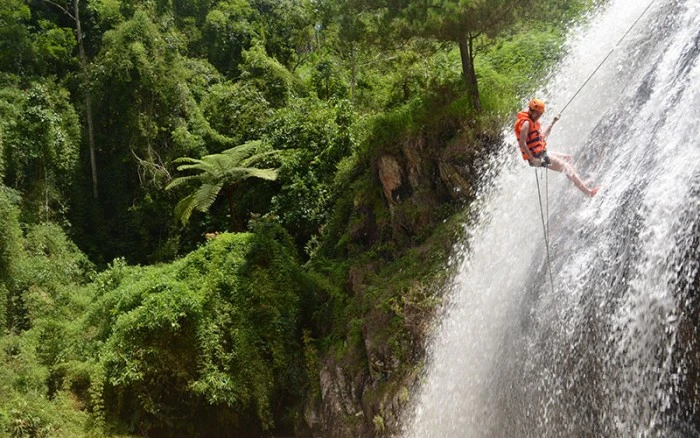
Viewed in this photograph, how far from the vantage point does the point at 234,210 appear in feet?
50.6

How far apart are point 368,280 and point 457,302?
2232 mm

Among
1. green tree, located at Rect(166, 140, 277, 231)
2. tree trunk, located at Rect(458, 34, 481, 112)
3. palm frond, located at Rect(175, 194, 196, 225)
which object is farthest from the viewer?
palm frond, located at Rect(175, 194, 196, 225)

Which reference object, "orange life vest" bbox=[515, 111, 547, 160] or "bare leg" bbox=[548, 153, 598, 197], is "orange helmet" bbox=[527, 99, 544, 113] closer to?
"orange life vest" bbox=[515, 111, 547, 160]

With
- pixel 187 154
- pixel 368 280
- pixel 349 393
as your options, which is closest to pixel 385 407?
pixel 349 393

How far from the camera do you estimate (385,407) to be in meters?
9.55

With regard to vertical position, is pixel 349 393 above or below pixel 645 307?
below

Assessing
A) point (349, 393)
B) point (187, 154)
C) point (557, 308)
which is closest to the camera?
point (557, 308)

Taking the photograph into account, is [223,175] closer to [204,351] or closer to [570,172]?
[204,351]

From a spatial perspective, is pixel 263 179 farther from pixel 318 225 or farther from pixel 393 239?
pixel 393 239

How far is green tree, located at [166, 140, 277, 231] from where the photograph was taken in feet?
49.5

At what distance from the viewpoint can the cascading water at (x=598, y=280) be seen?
6414 millimetres

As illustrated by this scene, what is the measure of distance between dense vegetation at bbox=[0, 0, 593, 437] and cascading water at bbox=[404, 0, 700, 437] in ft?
2.91

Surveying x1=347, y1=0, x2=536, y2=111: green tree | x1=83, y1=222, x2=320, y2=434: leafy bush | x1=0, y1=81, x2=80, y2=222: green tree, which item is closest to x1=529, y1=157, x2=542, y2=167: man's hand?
x1=347, y1=0, x2=536, y2=111: green tree

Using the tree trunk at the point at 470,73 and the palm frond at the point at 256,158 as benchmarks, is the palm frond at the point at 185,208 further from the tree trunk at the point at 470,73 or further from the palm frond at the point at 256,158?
the tree trunk at the point at 470,73
